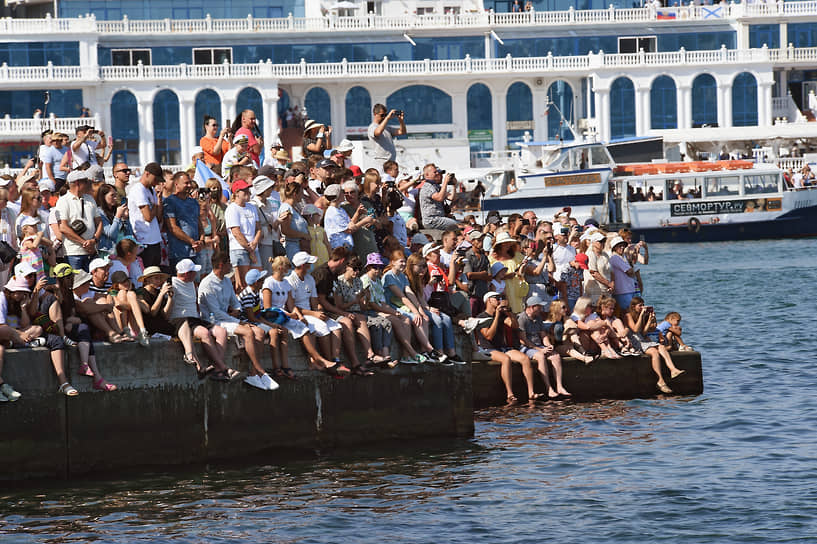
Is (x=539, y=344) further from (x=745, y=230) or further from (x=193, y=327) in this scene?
(x=745, y=230)

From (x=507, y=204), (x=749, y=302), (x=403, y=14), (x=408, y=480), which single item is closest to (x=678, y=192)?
(x=507, y=204)

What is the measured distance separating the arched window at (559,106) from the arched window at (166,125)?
2097 centimetres

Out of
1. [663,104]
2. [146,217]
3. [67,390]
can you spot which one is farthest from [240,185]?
[663,104]

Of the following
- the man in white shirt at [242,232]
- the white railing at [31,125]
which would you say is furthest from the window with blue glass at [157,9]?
the man in white shirt at [242,232]

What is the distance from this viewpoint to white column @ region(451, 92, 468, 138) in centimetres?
8244

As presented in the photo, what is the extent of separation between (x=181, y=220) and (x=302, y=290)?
1679 mm

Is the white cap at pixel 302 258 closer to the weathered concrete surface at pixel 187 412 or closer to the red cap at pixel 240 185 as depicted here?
the weathered concrete surface at pixel 187 412

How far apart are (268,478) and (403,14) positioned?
7012cm

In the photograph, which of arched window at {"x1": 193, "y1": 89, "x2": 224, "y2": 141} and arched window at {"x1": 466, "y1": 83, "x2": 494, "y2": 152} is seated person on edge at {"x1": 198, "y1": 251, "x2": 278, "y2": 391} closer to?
arched window at {"x1": 193, "y1": 89, "x2": 224, "y2": 141}

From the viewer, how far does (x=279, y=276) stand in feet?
53.7

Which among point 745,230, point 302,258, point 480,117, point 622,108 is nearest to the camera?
point 302,258

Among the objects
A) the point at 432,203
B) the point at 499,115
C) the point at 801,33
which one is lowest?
the point at 432,203

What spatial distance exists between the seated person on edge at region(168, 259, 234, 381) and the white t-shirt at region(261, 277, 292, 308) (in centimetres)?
75

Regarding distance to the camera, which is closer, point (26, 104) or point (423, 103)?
point (26, 104)
